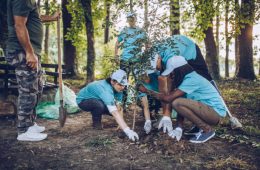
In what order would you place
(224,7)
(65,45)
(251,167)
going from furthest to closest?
(65,45), (224,7), (251,167)

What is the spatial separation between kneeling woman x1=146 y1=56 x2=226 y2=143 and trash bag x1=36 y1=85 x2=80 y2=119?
8.39 ft

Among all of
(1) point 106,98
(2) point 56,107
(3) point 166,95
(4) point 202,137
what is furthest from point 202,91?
(2) point 56,107

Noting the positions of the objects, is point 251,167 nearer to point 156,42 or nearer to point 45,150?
point 156,42

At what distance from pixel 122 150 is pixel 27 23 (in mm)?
2179

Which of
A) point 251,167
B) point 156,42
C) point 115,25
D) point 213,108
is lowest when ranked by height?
point 251,167

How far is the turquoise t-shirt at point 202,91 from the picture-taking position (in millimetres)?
4234

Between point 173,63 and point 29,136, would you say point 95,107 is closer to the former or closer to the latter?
point 29,136

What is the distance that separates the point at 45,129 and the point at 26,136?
2.52 ft

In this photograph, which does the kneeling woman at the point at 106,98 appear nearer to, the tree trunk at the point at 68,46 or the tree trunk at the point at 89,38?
the tree trunk at the point at 89,38

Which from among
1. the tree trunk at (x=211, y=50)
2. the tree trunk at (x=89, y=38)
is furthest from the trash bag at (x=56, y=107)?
the tree trunk at (x=211, y=50)

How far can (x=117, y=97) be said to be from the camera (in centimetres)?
490

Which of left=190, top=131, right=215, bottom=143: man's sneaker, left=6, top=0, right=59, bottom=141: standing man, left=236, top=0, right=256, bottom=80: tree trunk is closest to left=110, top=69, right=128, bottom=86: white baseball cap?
left=6, top=0, right=59, bottom=141: standing man

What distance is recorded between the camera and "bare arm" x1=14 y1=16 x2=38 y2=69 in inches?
154

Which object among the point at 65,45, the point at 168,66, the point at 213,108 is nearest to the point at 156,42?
the point at 168,66
